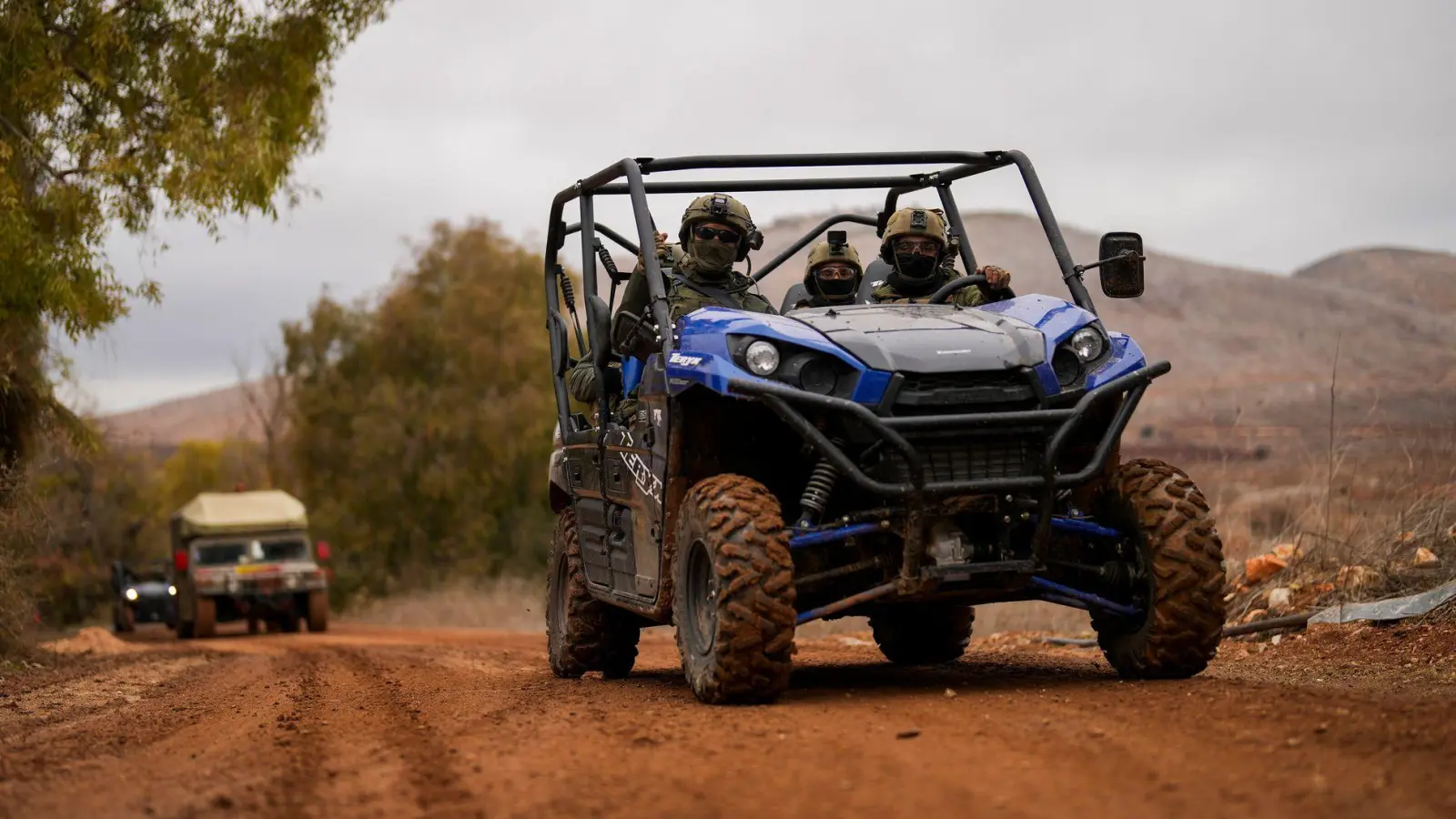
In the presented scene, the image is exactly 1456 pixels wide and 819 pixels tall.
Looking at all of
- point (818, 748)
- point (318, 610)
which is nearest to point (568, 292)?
point (818, 748)

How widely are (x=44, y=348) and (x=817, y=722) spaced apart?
12306 mm

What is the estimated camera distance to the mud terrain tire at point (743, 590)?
24.1 feet

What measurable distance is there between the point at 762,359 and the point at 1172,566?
1988mm

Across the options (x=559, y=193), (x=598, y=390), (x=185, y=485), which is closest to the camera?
(x=598, y=390)

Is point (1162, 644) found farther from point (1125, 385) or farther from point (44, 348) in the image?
point (44, 348)

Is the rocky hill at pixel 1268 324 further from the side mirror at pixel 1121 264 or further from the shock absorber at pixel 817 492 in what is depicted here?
the shock absorber at pixel 817 492

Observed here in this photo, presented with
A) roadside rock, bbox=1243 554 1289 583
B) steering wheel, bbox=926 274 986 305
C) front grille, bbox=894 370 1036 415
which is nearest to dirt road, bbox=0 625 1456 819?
front grille, bbox=894 370 1036 415

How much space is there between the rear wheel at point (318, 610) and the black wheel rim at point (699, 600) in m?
23.8

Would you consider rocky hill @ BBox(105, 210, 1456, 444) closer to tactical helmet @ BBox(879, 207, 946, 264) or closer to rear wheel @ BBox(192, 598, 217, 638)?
rear wheel @ BBox(192, 598, 217, 638)

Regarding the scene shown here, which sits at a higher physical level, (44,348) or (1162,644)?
(44,348)

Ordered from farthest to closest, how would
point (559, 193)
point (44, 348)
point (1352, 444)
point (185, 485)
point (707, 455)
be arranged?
point (185, 485), point (44, 348), point (1352, 444), point (559, 193), point (707, 455)

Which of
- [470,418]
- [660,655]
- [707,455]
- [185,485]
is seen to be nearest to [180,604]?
[470,418]

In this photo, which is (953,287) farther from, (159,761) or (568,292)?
(159,761)

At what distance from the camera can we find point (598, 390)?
9734mm
